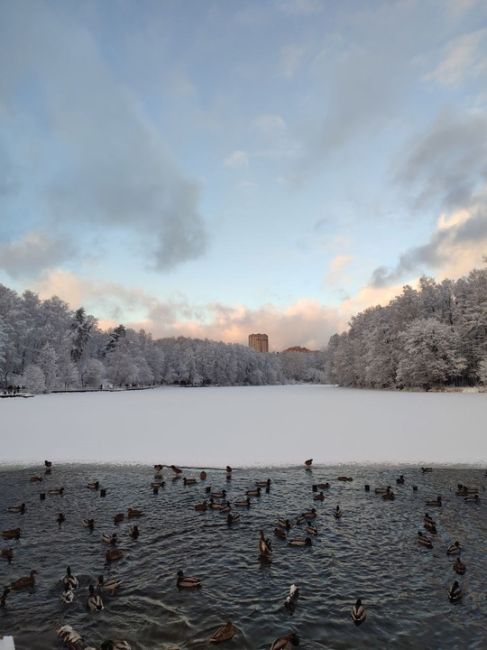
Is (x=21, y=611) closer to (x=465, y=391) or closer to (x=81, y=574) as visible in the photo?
(x=81, y=574)

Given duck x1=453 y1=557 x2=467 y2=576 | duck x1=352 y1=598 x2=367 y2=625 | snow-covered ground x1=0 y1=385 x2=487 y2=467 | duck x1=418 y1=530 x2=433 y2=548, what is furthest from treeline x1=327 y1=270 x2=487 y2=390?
duck x1=352 y1=598 x2=367 y2=625

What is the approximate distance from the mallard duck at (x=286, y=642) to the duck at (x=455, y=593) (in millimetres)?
3956

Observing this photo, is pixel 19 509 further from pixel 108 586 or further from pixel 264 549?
pixel 264 549

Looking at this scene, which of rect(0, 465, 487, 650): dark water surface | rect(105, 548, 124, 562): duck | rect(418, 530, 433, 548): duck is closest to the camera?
rect(0, 465, 487, 650): dark water surface

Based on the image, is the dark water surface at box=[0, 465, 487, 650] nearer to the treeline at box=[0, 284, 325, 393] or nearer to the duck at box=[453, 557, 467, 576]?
the duck at box=[453, 557, 467, 576]

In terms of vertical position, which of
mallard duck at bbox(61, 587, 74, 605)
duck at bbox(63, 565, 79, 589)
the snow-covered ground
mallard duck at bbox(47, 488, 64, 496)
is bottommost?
mallard duck at bbox(61, 587, 74, 605)

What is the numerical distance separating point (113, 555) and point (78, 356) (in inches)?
4567

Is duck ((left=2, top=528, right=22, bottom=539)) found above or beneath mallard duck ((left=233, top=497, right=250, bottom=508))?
beneath

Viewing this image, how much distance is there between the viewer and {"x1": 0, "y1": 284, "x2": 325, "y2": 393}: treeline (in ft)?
307

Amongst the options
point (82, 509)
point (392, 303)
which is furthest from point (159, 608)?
point (392, 303)

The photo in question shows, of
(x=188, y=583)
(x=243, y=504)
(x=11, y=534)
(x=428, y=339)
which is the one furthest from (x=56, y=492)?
(x=428, y=339)

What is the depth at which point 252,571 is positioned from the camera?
447 inches

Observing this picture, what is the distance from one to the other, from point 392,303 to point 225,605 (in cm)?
10493

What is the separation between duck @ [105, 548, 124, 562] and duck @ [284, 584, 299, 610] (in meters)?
4.94
